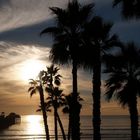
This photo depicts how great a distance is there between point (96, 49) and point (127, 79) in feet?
13.6

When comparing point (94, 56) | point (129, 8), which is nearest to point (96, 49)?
point (94, 56)

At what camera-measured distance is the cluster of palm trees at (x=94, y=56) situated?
30.9 m

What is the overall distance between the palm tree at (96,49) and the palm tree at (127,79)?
136 centimetres

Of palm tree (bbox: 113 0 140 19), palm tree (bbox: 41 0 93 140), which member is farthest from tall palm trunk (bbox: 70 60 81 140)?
palm tree (bbox: 113 0 140 19)

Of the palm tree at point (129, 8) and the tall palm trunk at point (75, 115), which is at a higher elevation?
the palm tree at point (129, 8)

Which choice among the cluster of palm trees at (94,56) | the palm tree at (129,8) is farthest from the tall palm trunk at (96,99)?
the palm tree at (129,8)

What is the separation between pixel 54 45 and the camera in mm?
31047

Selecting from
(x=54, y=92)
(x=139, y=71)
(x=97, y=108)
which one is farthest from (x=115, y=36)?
(x=54, y=92)

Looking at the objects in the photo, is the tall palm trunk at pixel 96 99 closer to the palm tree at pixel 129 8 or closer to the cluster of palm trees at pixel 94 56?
the cluster of palm trees at pixel 94 56

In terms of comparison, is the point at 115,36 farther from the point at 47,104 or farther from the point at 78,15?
the point at 47,104

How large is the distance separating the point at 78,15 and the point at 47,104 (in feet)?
92.5

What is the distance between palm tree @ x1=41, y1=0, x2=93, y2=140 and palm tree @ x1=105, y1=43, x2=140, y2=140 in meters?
3.38

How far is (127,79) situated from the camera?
112 ft

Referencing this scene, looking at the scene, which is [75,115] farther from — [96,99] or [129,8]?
[129,8]
